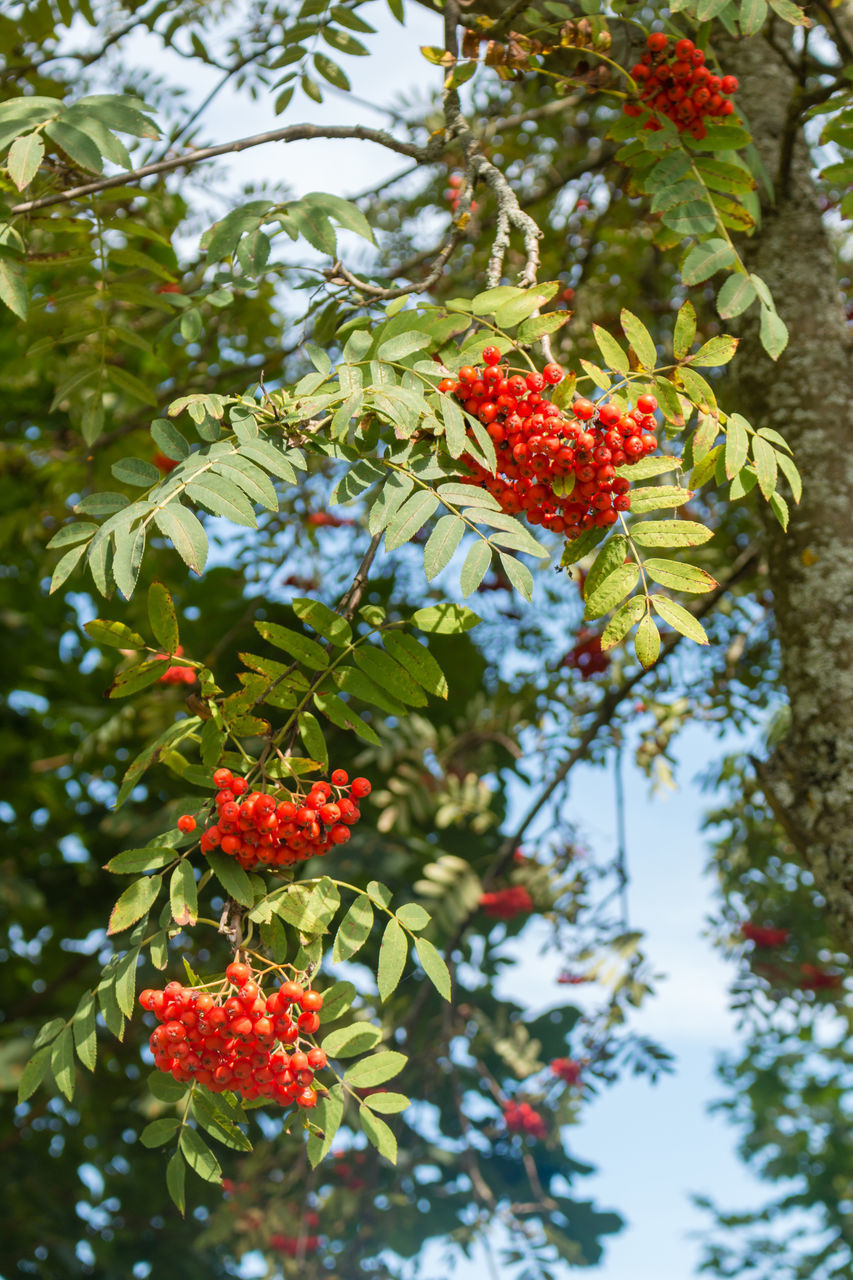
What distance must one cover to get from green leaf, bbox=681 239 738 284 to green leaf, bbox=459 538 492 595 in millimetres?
746

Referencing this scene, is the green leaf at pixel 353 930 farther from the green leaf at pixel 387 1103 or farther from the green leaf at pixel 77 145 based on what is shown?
the green leaf at pixel 77 145

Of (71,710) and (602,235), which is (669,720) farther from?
(71,710)

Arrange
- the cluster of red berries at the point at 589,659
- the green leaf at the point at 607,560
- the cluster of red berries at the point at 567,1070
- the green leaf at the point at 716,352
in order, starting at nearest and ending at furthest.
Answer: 1. the green leaf at the point at 607,560
2. the green leaf at the point at 716,352
3. the cluster of red berries at the point at 589,659
4. the cluster of red berries at the point at 567,1070

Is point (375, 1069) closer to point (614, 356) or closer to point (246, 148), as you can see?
point (614, 356)

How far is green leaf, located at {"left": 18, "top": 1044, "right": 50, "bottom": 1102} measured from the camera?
53.1 inches

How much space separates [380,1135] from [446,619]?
678 millimetres

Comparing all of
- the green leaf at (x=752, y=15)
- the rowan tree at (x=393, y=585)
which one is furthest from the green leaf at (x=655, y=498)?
the green leaf at (x=752, y=15)

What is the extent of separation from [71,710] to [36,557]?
86cm

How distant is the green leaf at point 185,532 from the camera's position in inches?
47.3

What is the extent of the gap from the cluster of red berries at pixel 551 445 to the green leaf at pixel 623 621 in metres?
0.12

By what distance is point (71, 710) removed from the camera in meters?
4.32

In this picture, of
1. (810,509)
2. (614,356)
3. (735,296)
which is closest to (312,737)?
(614,356)

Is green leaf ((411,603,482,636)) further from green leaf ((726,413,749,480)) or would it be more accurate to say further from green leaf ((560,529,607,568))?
green leaf ((726,413,749,480))

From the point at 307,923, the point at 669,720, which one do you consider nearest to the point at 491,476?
the point at 307,923
